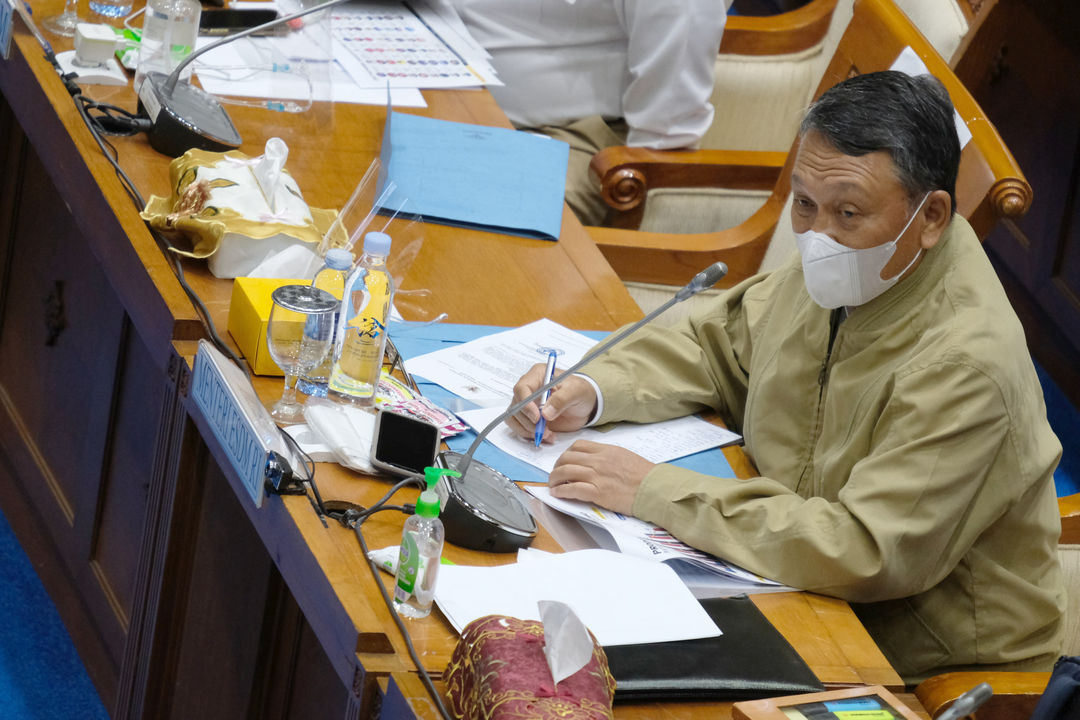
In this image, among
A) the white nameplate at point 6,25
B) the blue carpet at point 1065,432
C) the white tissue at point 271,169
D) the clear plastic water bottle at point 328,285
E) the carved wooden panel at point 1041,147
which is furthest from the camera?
the carved wooden panel at point 1041,147

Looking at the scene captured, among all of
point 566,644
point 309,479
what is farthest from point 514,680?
point 309,479

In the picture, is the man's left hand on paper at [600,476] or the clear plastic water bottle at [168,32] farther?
the clear plastic water bottle at [168,32]

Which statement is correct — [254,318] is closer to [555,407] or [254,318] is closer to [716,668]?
[555,407]

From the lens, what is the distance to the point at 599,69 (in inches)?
123

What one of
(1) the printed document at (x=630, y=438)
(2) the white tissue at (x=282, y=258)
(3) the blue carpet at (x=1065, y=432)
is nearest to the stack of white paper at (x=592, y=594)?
(1) the printed document at (x=630, y=438)

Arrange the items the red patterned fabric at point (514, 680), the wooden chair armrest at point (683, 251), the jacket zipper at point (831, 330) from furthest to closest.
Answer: the wooden chair armrest at point (683, 251) < the jacket zipper at point (831, 330) < the red patterned fabric at point (514, 680)

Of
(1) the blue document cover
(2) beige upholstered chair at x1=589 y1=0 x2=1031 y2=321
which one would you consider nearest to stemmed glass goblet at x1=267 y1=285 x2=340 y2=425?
(1) the blue document cover

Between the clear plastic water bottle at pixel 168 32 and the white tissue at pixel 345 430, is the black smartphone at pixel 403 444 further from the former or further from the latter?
the clear plastic water bottle at pixel 168 32

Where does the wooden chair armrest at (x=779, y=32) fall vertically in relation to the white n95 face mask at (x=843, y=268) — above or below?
below

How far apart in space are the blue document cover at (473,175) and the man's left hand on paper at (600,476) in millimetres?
644

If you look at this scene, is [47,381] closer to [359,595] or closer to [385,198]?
[385,198]

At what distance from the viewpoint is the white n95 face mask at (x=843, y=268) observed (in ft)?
5.38

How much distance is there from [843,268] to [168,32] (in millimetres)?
1305

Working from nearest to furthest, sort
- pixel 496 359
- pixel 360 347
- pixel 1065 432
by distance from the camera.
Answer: pixel 360 347 → pixel 496 359 → pixel 1065 432
